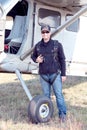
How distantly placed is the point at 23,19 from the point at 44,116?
2.47 m

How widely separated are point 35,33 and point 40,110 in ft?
6.85

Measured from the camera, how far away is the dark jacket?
6914 millimetres

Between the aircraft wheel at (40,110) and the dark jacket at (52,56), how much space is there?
0.50m

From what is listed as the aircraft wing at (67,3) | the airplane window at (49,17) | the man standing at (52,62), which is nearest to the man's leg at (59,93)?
the man standing at (52,62)

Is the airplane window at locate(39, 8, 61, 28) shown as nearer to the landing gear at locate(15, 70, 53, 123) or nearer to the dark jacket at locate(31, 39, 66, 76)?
the dark jacket at locate(31, 39, 66, 76)

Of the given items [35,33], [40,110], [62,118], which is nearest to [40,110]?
[40,110]

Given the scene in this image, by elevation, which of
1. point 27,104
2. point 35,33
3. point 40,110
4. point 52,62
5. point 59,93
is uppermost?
point 35,33

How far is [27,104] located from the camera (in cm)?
850

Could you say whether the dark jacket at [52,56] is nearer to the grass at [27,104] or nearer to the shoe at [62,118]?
the shoe at [62,118]

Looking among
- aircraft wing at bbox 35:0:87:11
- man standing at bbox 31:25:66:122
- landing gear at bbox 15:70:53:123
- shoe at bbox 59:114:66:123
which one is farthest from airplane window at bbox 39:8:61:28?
shoe at bbox 59:114:66:123

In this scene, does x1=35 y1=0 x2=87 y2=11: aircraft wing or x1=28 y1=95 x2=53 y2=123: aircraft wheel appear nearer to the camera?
x1=28 y1=95 x2=53 y2=123: aircraft wheel

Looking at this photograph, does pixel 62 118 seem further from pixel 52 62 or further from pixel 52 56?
pixel 52 56

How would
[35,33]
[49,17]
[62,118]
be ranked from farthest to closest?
[49,17]
[35,33]
[62,118]

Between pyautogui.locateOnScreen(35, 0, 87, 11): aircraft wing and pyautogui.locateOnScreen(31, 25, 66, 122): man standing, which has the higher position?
pyautogui.locateOnScreen(35, 0, 87, 11): aircraft wing
